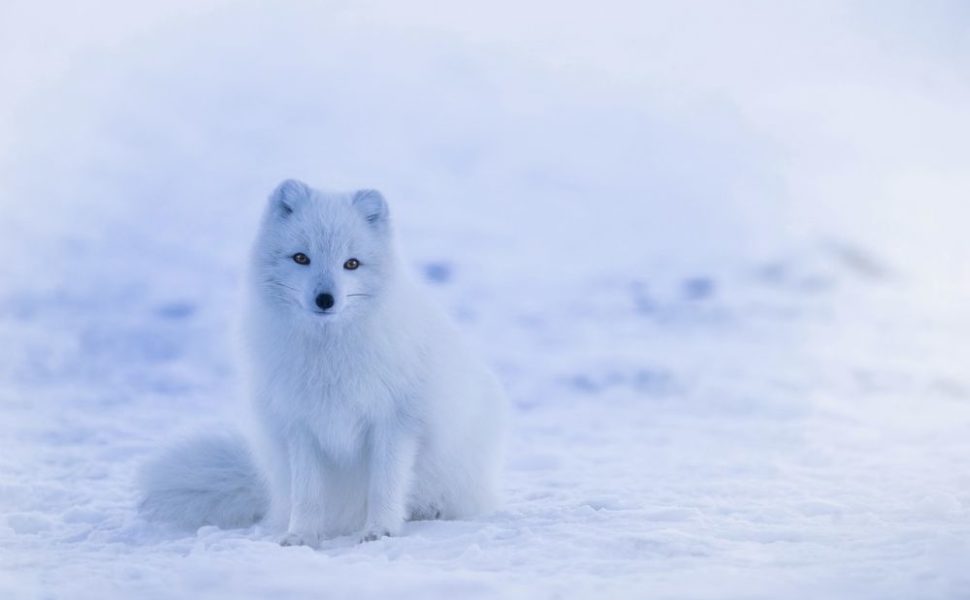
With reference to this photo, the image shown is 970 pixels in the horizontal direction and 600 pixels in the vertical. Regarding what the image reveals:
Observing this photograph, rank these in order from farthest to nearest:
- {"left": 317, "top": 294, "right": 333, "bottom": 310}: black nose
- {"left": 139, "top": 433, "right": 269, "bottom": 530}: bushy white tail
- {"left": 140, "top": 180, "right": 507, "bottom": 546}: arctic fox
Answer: {"left": 139, "top": 433, "right": 269, "bottom": 530}: bushy white tail, {"left": 140, "top": 180, "right": 507, "bottom": 546}: arctic fox, {"left": 317, "top": 294, "right": 333, "bottom": 310}: black nose

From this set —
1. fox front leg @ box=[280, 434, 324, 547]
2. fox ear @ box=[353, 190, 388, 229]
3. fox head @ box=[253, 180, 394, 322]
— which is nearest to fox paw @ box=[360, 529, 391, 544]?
fox front leg @ box=[280, 434, 324, 547]

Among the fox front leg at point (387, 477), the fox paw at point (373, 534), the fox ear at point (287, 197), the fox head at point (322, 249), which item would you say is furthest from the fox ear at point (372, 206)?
the fox paw at point (373, 534)

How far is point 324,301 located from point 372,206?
Result: 15.0 inches

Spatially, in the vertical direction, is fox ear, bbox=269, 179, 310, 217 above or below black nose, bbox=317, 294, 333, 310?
above

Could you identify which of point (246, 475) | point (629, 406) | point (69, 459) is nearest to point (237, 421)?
point (246, 475)

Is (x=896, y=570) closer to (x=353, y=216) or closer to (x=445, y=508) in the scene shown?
(x=445, y=508)

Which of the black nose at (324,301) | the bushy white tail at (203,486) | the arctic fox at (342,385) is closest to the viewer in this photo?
the black nose at (324,301)

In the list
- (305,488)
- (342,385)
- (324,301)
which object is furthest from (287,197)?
(305,488)

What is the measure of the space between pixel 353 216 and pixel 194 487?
39.2 inches

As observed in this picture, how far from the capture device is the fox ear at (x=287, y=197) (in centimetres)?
298

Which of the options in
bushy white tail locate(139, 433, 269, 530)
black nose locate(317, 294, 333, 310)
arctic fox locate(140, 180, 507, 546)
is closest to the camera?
black nose locate(317, 294, 333, 310)

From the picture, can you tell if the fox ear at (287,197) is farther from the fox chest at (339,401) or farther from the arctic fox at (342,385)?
the fox chest at (339,401)

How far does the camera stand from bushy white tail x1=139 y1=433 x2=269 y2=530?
3.24m

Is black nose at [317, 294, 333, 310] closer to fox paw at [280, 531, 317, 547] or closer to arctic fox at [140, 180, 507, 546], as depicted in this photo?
arctic fox at [140, 180, 507, 546]
